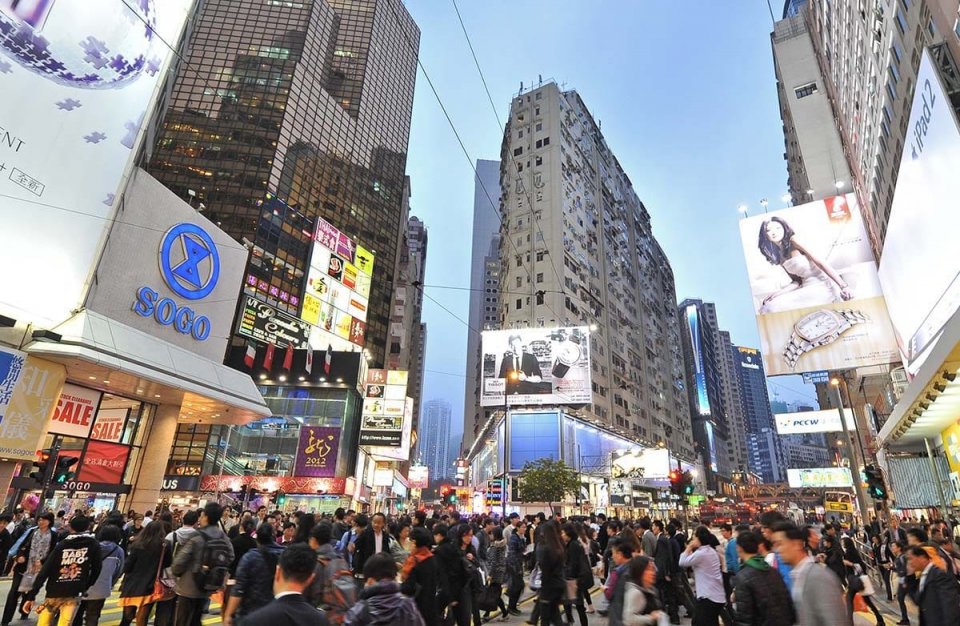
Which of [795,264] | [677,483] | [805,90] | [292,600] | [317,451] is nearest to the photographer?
[292,600]

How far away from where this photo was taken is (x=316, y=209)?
76938 millimetres

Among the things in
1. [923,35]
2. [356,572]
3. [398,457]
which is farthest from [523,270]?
[356,572]

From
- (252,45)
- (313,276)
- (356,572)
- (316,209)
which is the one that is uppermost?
(252,45)

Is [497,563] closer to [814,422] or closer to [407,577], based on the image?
[407,577]

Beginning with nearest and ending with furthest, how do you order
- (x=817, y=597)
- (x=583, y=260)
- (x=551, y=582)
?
(x=817, y=597), (x=551, y=582), (x=583, y=260)

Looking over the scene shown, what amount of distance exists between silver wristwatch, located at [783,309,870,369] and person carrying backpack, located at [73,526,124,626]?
80.0 ft

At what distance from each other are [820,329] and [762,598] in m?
22.5

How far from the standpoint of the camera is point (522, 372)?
42312 millimetres

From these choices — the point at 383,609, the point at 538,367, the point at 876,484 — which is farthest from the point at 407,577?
the point at 538,367

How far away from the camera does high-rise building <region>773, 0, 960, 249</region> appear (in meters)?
20.0

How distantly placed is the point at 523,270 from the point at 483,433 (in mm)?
21337

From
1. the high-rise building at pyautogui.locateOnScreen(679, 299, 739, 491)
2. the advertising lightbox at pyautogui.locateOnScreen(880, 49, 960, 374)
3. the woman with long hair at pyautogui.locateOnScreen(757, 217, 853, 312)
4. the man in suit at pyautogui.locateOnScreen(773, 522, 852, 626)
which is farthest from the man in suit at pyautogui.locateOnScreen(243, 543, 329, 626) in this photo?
the high-rise building at pyautogui.locateOnScreen(679, 299, 739, 491)

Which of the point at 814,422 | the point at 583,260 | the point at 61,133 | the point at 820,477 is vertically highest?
the point at 583,260

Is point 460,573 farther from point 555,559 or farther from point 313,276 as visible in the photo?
point 313,276
